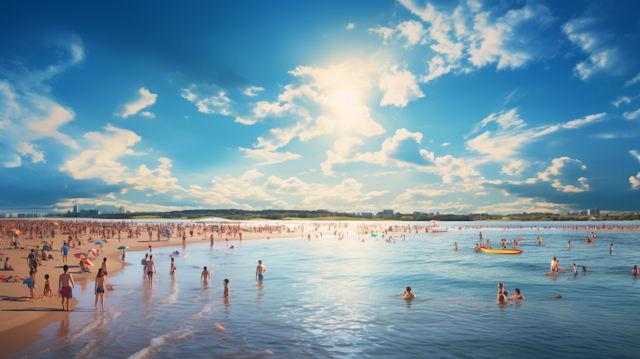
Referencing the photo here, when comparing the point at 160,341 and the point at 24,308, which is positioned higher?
the point at 24,308

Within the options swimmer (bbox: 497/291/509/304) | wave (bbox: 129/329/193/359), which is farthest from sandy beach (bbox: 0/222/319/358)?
swimmer (bbox: 497/291/509/304)

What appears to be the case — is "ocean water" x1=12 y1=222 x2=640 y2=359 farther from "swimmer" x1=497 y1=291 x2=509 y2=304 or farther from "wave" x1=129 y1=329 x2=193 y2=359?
"swimmer" x1=497 y1=291 x2=509 y2=304

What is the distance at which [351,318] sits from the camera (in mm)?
16609

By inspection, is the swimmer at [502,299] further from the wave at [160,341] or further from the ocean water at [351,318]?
the wave at [160,341]

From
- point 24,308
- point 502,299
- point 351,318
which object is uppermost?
point 24,308

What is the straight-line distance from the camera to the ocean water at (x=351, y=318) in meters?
12.2

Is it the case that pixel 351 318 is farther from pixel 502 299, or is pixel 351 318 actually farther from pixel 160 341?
pixel 502 299

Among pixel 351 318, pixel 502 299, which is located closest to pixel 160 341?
pixel 351 318

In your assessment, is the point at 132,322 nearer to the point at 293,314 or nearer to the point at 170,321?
the point at 170,321

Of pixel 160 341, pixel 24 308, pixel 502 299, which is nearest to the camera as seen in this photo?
pixel 160 341

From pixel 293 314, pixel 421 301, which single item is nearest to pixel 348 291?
pixel 421 301

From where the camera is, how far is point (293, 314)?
17.2 metres

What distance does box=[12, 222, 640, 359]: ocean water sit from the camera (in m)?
12.2

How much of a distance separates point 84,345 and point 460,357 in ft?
48.3
